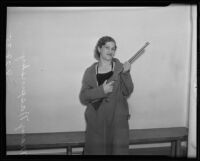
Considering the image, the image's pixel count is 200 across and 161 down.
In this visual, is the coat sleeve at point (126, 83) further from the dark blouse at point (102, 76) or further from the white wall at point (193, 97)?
the white wall at point (193, 97)

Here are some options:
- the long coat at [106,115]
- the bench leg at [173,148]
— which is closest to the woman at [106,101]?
the long coat at [106,115]

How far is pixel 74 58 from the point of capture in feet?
3.81

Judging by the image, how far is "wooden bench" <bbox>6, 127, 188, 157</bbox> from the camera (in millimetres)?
1148

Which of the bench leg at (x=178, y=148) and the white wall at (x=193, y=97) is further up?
the white wall at (x=193, y=97)

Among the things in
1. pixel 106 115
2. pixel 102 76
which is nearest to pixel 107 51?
pixel 102 76

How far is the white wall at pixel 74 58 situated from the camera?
3.78 ft

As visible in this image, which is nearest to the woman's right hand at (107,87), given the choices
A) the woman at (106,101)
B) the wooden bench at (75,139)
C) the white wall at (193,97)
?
the woman at (106,101)

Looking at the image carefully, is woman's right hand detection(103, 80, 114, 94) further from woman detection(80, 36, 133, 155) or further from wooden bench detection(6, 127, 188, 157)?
wooden bench detection(6, 127, 188, 157)

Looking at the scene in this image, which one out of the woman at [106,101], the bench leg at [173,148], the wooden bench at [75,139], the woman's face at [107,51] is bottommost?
the bench leg at [173,148]

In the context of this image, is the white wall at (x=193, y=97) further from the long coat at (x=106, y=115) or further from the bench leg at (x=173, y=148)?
the long coat at (x=106, y=115)
